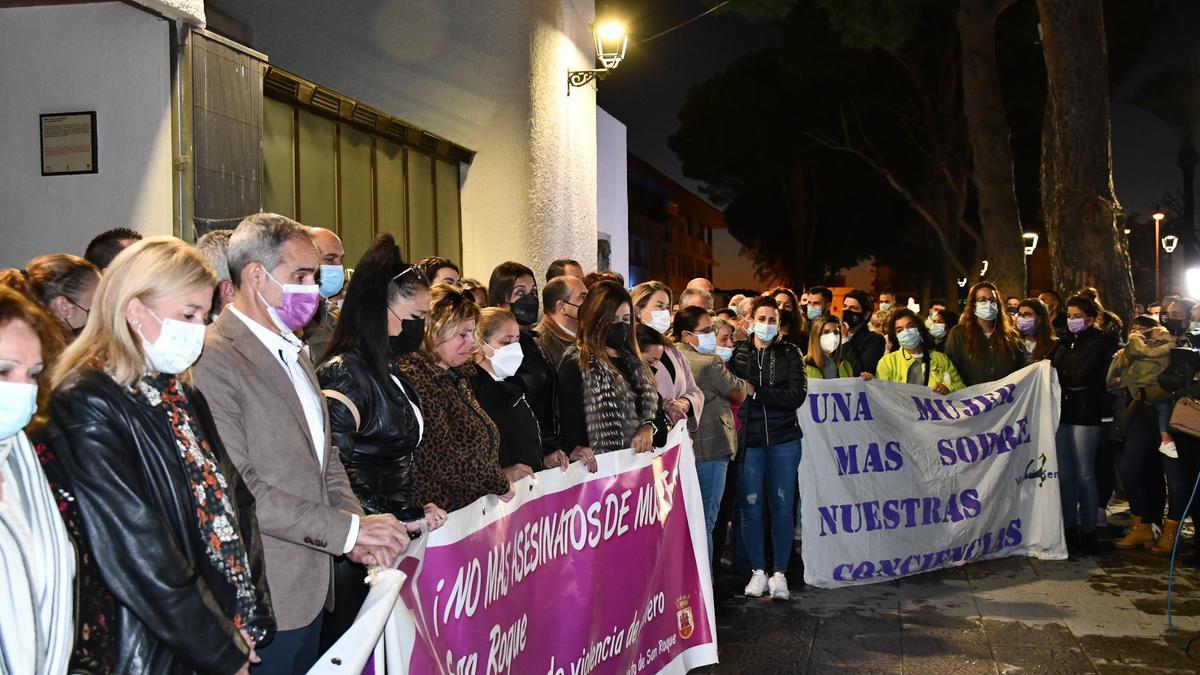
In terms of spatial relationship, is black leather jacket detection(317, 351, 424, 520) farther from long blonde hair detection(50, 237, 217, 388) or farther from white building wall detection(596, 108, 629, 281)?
white building wall detection(596, 108, 629, 281)

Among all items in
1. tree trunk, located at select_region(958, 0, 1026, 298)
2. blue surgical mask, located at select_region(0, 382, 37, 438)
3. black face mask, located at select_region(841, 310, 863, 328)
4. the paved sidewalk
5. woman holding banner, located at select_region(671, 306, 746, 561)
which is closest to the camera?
blue surgical mask, located at select_region(0, 382, 37, 438)

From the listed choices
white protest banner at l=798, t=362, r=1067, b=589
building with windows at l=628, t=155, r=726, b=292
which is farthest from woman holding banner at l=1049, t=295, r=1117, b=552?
building with windows at l=628, t=155, r=726, b=292

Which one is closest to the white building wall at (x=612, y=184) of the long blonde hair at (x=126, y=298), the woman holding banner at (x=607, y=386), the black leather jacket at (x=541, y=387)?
the woman holding banner at (x=607, y=386)

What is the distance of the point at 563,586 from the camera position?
455 cm

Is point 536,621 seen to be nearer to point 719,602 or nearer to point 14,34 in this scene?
point 719,602

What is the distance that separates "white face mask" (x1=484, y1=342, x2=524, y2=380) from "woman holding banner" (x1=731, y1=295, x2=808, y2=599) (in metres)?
2.81

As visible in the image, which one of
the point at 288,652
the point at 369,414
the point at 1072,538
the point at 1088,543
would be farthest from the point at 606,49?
the point at 288,652

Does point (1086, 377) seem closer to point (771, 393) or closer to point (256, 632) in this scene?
point (771, 393)

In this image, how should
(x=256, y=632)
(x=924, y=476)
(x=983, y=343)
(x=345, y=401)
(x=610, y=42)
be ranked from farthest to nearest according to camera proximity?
(x=610, y=42) < (x=983, y=343) < (x=924, y=476) < (x=345, y=401) < (x=256, y=632)

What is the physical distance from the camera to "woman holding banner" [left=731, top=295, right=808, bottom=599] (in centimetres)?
754

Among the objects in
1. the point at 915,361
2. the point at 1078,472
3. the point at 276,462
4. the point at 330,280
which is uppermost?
the point at 330,280

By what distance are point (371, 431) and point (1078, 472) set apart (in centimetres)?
687

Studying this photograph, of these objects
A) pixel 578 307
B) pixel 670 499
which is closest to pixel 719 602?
pixel 670 499

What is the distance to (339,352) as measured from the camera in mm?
3914
